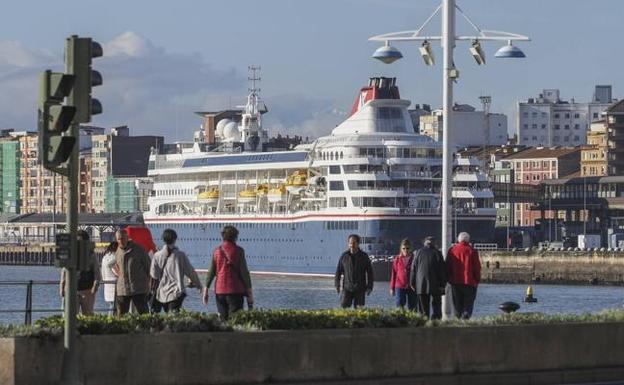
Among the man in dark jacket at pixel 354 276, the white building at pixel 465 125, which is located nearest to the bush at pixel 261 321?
the man in dark jacket at pixel 354 276

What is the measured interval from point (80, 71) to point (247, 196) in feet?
306

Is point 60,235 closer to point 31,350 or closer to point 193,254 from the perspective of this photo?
point 31,350

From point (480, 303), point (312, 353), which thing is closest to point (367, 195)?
point (480, 303)

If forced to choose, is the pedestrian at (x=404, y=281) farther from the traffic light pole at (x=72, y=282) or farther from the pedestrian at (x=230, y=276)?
the traffic light pole at (x=72, y=282)

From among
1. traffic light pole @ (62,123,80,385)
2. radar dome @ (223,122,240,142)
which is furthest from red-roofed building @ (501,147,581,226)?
traffic light pole @ (62,123,80,385)

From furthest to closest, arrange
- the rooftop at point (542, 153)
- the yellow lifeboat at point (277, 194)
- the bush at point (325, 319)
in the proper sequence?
the rooftop at point (542, 153) → the yellow lifeboat at point (277, 194) → the bush at point (325, 319)

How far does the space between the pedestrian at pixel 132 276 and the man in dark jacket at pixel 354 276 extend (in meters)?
2.87

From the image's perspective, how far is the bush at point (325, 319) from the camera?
20.1 metres

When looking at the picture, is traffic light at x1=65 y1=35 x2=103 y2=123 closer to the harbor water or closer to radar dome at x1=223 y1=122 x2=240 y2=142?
the harbor water

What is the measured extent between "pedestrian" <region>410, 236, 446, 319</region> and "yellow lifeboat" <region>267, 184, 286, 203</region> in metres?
82.4

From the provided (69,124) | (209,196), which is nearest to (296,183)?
(209,196)

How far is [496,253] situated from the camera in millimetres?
105875

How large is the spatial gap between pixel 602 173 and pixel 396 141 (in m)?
71.0

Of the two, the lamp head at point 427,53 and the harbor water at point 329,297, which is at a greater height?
the lamp head at point 427,53
